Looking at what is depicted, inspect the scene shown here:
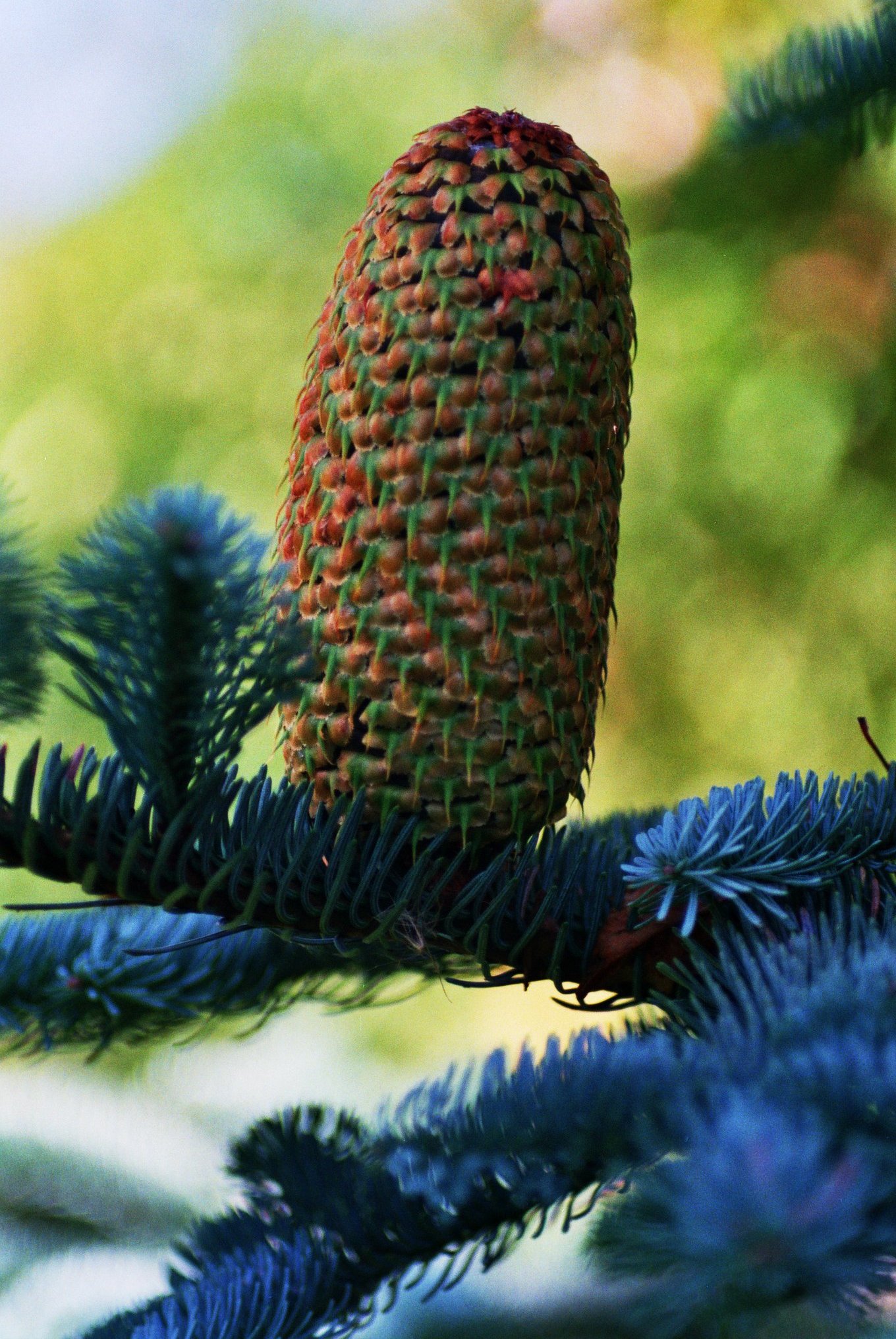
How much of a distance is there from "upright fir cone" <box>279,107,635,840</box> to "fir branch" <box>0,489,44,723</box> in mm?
82

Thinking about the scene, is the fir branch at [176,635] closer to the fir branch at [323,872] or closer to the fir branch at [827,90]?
the fir branch at [323,872]

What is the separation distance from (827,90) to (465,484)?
245mm

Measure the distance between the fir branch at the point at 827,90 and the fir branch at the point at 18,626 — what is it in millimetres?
332

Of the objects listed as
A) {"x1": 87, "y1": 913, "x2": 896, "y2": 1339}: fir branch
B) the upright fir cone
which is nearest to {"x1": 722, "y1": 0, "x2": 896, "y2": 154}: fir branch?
the upright fir cone

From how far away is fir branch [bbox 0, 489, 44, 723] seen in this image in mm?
187

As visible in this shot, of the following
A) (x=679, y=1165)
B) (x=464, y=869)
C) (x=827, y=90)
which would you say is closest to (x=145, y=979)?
(x=464, y=869)

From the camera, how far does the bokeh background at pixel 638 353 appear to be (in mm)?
717

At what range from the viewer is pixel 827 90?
407 millimetres

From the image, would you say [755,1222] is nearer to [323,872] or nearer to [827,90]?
[323,872]

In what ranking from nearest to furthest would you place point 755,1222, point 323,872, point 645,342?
point 755,1222 → point 323,872 → point 645,342

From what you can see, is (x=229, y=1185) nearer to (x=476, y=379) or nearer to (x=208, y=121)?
(x=476, y=379)

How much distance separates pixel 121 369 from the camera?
2.61 ft

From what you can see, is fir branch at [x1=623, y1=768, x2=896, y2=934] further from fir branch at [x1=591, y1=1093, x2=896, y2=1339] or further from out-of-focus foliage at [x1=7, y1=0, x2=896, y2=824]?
out-of-focus foliage at [x1=7, y1=0, x2=896, y2=824]

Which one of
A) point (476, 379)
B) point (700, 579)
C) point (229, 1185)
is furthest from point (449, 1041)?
point (476, 379)
